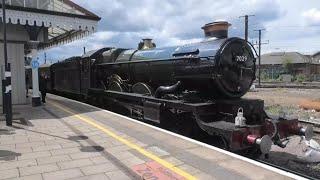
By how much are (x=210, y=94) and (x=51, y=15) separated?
8862 mm

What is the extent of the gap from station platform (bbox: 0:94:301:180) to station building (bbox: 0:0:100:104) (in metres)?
5.47

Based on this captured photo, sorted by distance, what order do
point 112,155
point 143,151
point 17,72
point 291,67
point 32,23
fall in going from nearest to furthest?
point 112,155 < point 143,151 < point 32,23 < point 17,72 < point 291,67

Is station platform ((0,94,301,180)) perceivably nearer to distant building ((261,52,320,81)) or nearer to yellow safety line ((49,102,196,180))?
yellow safety line ((49,102,196,180))

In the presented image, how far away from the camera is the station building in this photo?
1554 cm

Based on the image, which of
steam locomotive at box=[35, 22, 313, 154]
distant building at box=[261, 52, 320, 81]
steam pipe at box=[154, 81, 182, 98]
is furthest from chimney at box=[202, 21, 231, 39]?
distant building at box=[261, 52, 320, 81]

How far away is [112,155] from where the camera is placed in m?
7.87

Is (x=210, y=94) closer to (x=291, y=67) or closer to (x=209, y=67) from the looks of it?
(x=209, y=67)

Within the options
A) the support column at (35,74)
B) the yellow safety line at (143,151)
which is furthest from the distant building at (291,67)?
the yellow safety line at (143,151)

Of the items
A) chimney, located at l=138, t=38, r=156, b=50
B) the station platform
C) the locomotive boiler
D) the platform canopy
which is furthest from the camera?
the platform canopy

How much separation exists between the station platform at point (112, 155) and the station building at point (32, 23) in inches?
216

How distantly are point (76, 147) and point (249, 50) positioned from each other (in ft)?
16.8

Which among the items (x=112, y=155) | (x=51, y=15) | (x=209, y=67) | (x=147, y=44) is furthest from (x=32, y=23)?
(x=112, y=155)

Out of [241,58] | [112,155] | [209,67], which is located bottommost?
[112,155]

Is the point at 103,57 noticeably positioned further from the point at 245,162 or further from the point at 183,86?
the point at 245,162
